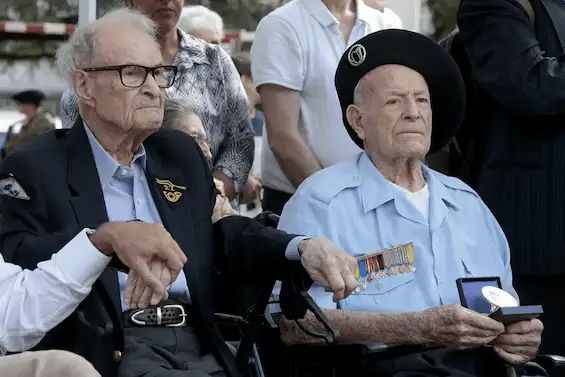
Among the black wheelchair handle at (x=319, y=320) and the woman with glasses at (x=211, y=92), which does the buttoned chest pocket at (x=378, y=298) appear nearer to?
the black wheelchair handle at (x=319, y=320)

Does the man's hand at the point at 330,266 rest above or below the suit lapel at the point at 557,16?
below

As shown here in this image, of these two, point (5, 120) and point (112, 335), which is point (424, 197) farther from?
point (5, 120)

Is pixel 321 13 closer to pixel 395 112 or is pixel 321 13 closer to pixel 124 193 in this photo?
pixel 395 112

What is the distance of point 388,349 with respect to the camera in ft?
13.1

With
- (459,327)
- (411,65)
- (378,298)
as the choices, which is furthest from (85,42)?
(459,327)

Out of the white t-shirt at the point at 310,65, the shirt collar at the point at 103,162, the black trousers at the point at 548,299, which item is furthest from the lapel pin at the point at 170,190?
the black trousers at the point at 548,299

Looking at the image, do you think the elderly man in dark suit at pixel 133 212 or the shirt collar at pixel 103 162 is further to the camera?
the shirt collar at pixel 103 162

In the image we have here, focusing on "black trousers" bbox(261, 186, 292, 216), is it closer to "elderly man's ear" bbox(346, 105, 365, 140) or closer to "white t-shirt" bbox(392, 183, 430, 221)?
"elderly man's ear" bbox(346, 105, 365, 140)

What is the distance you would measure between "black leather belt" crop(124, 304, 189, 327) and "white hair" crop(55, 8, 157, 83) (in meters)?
0.81

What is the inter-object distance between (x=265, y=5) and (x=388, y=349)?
10.1 metres

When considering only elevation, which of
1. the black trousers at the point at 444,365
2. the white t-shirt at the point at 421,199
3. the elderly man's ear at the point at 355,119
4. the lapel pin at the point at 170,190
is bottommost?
the black trousers at the point at 444,365

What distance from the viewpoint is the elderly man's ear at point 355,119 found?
450 cm

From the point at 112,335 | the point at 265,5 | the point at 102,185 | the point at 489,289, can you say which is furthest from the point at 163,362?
the point at 265,5

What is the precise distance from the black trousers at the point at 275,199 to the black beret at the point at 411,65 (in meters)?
0.89
